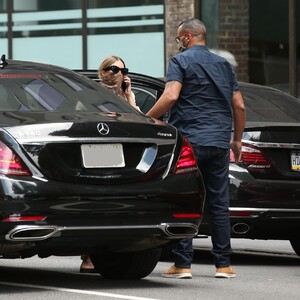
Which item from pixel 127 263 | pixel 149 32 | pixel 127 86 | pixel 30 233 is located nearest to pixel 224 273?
pixel 127 263

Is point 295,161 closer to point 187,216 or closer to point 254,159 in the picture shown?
point 254,159

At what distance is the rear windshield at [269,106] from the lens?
37.1 feet

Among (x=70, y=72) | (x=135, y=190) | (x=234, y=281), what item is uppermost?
(x=70, y=72)

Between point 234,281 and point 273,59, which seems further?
point 273,59

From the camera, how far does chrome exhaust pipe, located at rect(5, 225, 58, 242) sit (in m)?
7.99

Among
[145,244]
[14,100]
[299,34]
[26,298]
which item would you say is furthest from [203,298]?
[299,34]

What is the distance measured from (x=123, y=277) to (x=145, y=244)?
815 mm

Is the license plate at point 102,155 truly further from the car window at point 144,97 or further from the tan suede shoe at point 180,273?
the car window at point 144,97

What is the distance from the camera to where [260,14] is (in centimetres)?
2220

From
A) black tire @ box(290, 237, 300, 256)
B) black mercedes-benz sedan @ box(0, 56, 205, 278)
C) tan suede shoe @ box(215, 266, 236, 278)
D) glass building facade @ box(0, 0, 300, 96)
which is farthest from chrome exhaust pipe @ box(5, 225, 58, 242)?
glass building facade @ box(0, 0, 300, 96)

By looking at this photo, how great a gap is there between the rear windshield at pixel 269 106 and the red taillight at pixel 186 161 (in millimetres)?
2504

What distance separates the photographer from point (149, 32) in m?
24.0

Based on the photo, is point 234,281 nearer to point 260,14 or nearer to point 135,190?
point 135,190

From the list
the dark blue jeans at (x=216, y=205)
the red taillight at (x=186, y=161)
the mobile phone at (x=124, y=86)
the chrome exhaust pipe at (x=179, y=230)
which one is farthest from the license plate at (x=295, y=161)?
the chrome exhaust pipe at (x=179, y=230)
